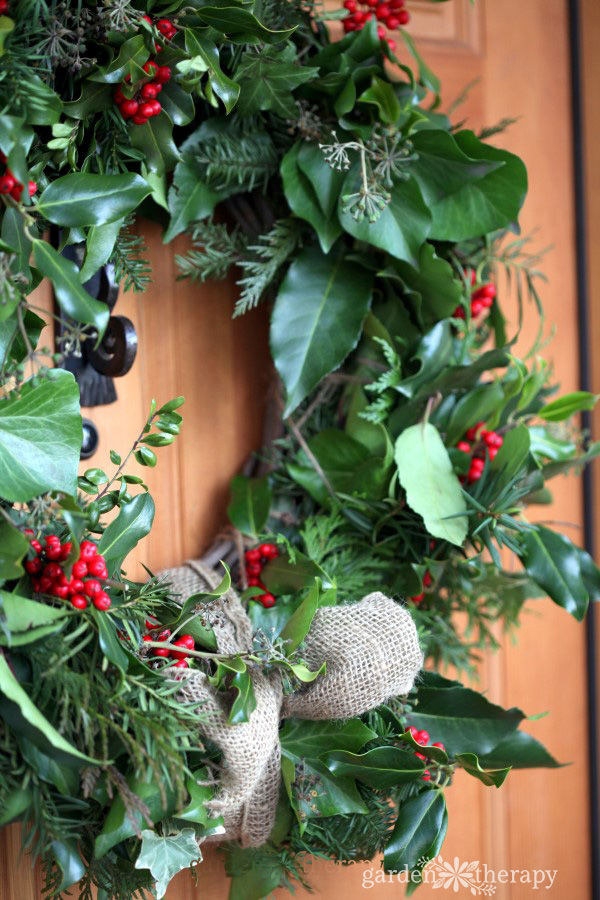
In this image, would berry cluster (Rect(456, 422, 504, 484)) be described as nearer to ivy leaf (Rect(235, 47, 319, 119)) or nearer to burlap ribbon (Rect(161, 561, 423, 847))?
burlap ribbon (Rect(161, 561, 423, 847))

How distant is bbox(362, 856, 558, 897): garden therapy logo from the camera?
0.72 meters

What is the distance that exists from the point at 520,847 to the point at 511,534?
1.39 feet

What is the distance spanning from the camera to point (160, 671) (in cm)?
47

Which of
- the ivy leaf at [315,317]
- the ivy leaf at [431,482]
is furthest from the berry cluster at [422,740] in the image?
the ivy leaf at [315,317]

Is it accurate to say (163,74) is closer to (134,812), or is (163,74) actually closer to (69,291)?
(69,291)

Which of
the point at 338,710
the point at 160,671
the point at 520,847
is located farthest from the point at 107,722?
the point at 520,847

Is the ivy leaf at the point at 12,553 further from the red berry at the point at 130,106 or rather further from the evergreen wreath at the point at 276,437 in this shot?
the red berry at the point at 130,106

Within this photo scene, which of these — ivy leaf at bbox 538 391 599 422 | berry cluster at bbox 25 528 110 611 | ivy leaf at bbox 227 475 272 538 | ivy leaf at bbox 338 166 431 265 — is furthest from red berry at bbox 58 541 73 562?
ivy leaf at bbox 538 391 599 422

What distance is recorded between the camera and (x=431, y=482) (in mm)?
612

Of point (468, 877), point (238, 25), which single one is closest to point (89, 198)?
point (238, 25)

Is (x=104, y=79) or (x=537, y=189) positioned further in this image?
(x=537, y=189)

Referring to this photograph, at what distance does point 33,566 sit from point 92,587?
4cm

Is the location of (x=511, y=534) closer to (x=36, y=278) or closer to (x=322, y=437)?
(x=322, y=437)

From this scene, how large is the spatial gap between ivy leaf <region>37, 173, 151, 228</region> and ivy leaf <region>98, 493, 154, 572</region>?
0.17 metres
